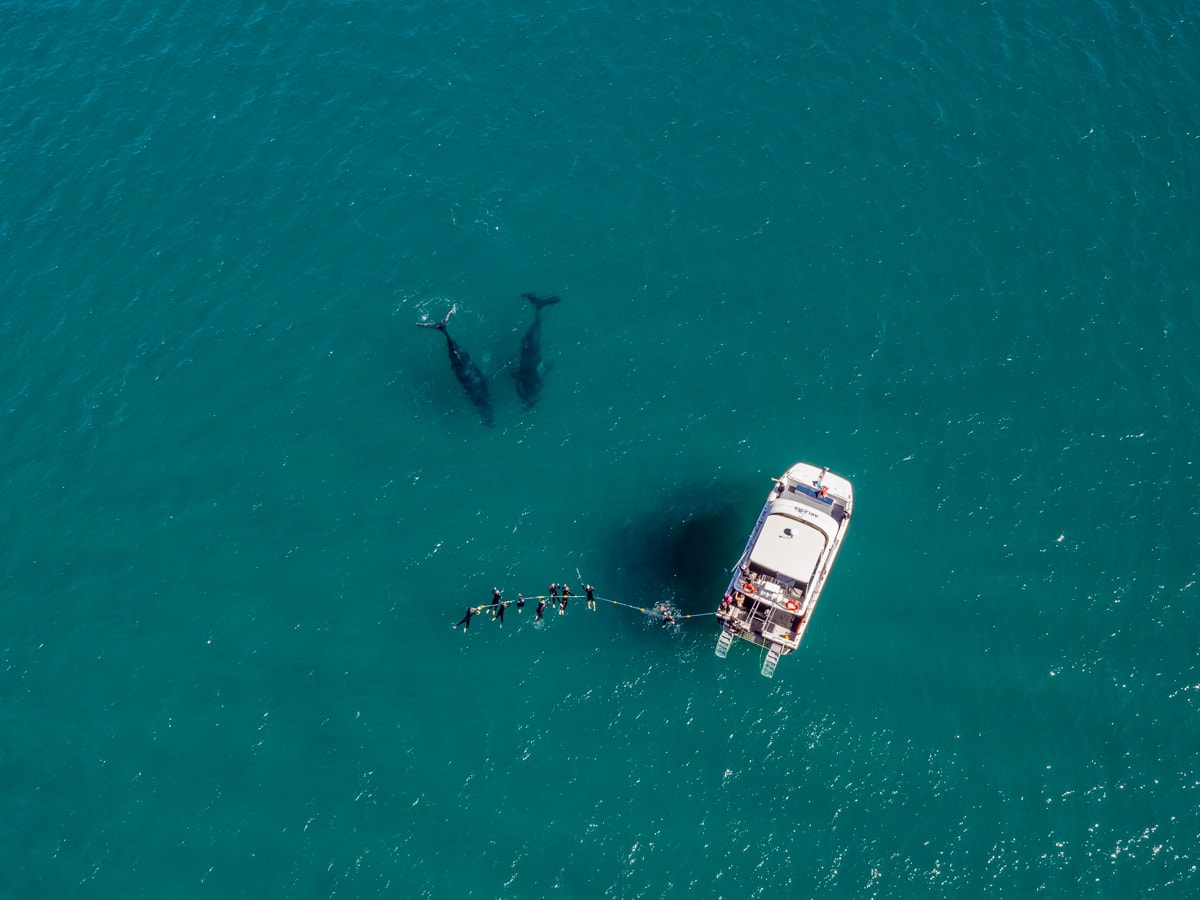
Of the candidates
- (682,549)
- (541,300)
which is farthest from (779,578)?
(541,300)

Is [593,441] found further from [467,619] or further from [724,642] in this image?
[724,642]

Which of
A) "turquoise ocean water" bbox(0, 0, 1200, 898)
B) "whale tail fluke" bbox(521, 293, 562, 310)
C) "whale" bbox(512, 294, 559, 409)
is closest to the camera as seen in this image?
"turquoise ocean water" bbox(0, 0, 1200, 898)

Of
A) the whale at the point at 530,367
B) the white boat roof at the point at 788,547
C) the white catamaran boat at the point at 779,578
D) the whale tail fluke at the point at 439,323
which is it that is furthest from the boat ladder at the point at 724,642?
the whale tail fluke at the point at 439,323

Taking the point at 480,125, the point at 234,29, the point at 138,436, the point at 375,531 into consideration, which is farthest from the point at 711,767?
the point at 234,29

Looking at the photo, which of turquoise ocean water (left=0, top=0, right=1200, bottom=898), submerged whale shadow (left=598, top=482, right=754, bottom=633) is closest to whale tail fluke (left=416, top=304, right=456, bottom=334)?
turquoise ocean water (left=0, top=0, right=1200, bottom=898)

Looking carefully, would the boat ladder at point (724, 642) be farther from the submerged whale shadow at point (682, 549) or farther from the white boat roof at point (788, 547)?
the white boat roof at point (788, 547)

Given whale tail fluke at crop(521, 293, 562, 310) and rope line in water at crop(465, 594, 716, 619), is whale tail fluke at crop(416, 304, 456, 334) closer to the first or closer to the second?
whale tail fluke at crop(521, 293, 562, 310)

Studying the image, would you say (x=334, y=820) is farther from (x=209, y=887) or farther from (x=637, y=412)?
(x=637, y=412)
